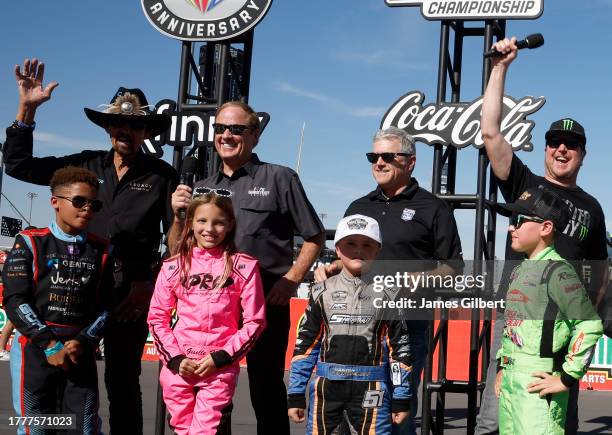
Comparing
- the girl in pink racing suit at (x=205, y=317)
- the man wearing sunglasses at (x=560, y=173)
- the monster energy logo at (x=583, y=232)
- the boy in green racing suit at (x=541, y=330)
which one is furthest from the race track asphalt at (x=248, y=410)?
the monster energy logo at (x=583, y=232)

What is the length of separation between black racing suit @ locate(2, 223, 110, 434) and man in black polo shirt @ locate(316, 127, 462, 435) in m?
1.62

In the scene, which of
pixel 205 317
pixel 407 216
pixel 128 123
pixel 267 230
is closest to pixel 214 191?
pixel 267 230

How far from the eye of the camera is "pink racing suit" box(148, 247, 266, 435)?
13.3 feet

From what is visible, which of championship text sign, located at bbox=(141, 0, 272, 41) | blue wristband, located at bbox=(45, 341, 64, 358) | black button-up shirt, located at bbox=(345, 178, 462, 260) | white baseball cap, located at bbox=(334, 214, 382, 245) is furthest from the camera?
championship text sign, located at bbox=(141, 0, 272, 41)

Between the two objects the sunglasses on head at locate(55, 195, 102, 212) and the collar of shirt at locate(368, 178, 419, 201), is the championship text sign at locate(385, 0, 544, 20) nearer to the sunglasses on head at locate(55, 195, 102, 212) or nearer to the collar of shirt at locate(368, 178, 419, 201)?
the collar of shirt at locate(368, 178, 419, 201)

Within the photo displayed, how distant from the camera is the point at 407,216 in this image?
4891mm

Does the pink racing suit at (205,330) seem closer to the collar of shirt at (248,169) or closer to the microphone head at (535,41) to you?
the collar of shirt at (248,169)

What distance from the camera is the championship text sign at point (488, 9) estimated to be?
764 centimetres

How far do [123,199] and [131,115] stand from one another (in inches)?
20.3

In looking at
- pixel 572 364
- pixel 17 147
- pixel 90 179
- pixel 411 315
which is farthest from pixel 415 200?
pixel 17 147

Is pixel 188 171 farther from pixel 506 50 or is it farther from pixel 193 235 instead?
pixel 506 50

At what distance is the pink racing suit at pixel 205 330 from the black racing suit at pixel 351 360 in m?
0.31

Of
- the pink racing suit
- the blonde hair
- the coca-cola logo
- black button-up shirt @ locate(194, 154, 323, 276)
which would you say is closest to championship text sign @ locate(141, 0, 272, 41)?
black button-up shirt @ locate(194, 154, 323, 276)

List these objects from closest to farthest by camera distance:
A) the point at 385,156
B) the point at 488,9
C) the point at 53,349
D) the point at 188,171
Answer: the point at 53,349, the point at 385,156, the point at 188,171, the point at 488,9
